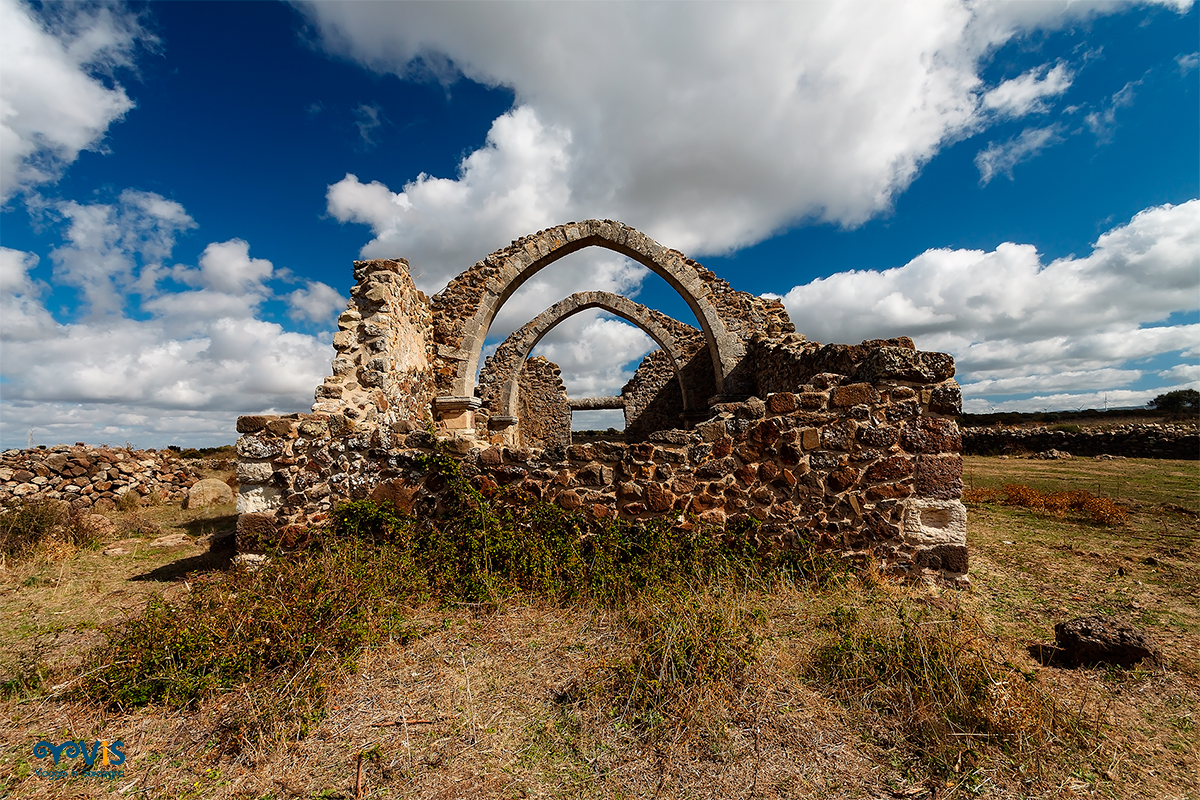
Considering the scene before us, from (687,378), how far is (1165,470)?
9.83m

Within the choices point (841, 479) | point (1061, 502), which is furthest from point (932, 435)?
point (1061, 502)

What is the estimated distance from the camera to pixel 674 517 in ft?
13.9

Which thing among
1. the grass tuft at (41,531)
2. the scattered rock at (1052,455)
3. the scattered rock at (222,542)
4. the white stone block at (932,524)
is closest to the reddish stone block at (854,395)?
the white stone block at (932,524)

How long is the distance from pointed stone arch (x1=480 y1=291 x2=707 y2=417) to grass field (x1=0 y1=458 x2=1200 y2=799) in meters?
8.31

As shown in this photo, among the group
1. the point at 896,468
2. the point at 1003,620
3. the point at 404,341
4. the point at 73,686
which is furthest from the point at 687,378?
the point at 73,686

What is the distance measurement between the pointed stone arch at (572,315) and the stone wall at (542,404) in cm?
400

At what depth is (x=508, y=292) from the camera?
28.4 ft

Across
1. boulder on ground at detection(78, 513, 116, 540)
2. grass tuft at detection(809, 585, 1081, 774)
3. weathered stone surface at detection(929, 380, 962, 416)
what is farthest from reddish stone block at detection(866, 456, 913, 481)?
boulder on ground at detection(78, 513, 116, 540)

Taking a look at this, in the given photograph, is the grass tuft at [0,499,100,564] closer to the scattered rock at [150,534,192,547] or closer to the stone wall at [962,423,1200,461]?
the scattered rock at [150,534,192,547]

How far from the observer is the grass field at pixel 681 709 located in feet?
7.04

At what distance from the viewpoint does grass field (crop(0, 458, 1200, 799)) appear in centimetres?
214

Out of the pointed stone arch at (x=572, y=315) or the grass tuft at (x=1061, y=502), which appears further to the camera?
the pointed stone arch at (x=572, y=315)

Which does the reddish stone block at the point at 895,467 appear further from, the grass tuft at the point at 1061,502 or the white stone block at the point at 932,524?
the grass tuft at the point at 1061,502

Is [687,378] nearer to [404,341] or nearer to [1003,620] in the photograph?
[404,341]
